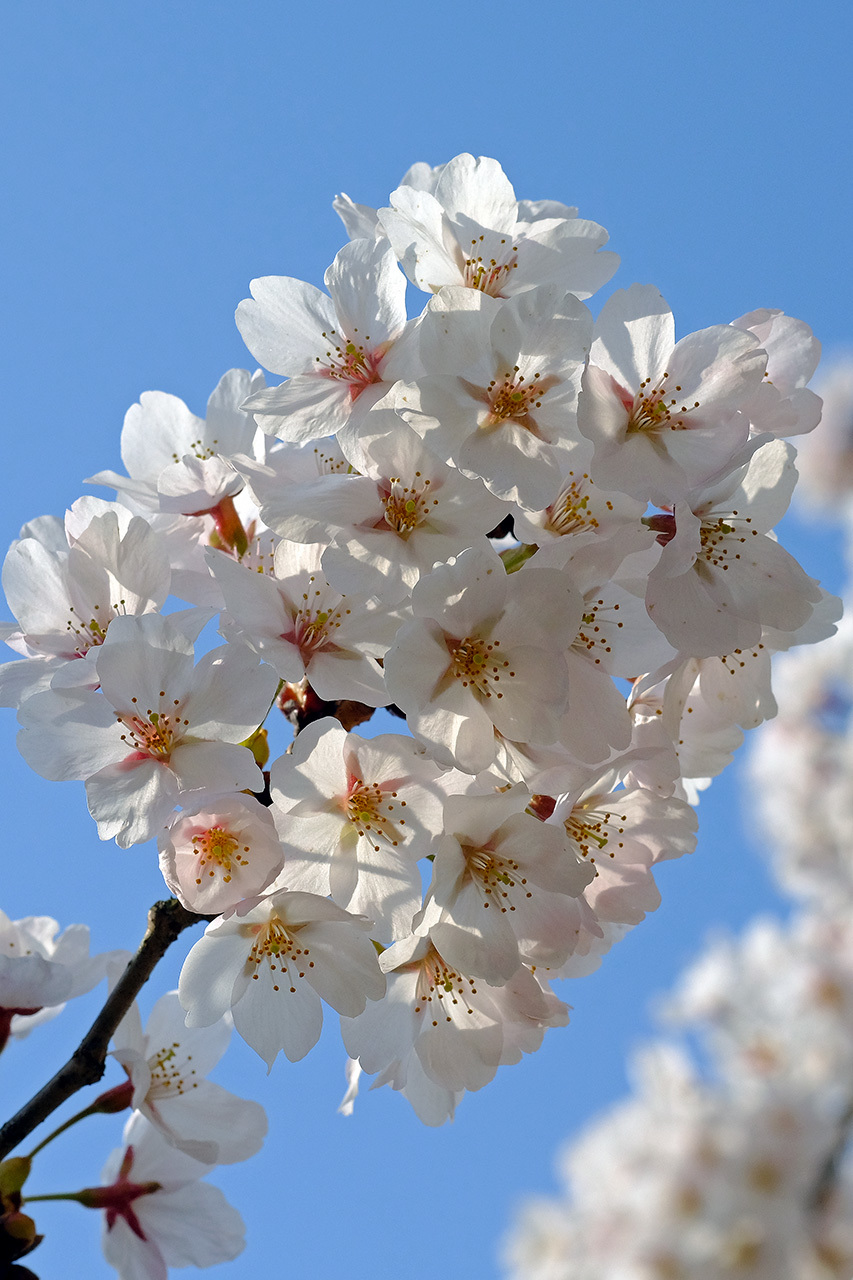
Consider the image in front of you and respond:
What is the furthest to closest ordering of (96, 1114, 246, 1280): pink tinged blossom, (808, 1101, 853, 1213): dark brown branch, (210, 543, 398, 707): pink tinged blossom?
(808, 1101, 853, 1213): dark brown branch < (96, 1114, 246, 1280): pink tinged blossom < (210, 543, 398, 707): pink tinged blossom

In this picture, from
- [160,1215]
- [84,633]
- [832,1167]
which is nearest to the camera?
[84,633]

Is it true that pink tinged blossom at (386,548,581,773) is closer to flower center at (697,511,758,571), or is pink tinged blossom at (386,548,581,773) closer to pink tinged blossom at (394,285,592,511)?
pink tinged blossom at (394,285,592,511)

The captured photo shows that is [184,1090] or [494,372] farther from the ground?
[494,372]

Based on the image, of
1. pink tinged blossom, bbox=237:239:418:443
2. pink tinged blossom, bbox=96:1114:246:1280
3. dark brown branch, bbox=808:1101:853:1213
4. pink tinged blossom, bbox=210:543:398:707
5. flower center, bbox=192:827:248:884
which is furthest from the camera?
dark brown branch, bbox=808:1101:853:1213

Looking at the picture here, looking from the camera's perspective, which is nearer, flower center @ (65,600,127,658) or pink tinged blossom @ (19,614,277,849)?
pink tinged blossom @ (19,614,277,849)

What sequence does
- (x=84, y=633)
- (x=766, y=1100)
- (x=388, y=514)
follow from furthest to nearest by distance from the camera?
(x=766, y=1100) < (x=84, y=633) < (x=388, y=514)

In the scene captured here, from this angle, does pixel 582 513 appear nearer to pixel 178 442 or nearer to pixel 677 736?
pixel 677 736

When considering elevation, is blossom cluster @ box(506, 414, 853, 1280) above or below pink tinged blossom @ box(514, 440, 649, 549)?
above

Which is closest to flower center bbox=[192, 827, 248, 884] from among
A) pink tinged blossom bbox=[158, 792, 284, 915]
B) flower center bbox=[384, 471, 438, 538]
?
pink tinged blossom bbox=[158, 792, 284, 915]

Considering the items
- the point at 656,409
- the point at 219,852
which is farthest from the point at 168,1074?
the point at 656,409
